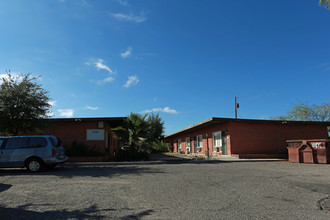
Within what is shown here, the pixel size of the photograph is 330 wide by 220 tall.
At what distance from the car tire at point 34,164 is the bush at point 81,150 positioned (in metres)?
6.55

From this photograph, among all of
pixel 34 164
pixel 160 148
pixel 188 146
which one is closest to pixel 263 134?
pixel 188 146

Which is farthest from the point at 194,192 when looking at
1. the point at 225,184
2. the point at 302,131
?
the point at 302,131

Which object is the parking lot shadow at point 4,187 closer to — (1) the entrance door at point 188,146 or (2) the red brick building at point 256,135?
(2) the red brick building at point 256,135

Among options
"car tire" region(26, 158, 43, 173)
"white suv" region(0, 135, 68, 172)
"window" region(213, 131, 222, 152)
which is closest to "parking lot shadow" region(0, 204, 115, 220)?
"white suv" region(0, 135, 68, 172)

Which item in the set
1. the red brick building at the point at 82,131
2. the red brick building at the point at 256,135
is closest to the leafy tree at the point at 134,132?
the red brick building at the point at 82,131

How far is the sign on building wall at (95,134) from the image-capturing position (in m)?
18.7

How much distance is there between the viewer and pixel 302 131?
73.3 ft

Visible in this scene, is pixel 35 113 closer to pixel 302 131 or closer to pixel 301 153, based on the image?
pixel 301 153

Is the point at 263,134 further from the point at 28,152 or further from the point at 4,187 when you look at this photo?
the point at 4,187

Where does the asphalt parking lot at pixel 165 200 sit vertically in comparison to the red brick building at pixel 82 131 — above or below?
below

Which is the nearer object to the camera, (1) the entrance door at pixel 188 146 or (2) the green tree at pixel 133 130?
(2) the green tree at pixel 133 130

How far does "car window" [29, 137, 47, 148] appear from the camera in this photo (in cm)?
1112

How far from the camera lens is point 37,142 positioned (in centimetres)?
1116

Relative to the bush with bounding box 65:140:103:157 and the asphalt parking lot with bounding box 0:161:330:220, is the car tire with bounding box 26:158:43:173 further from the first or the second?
the bush with bounding box 65:140:103:157
